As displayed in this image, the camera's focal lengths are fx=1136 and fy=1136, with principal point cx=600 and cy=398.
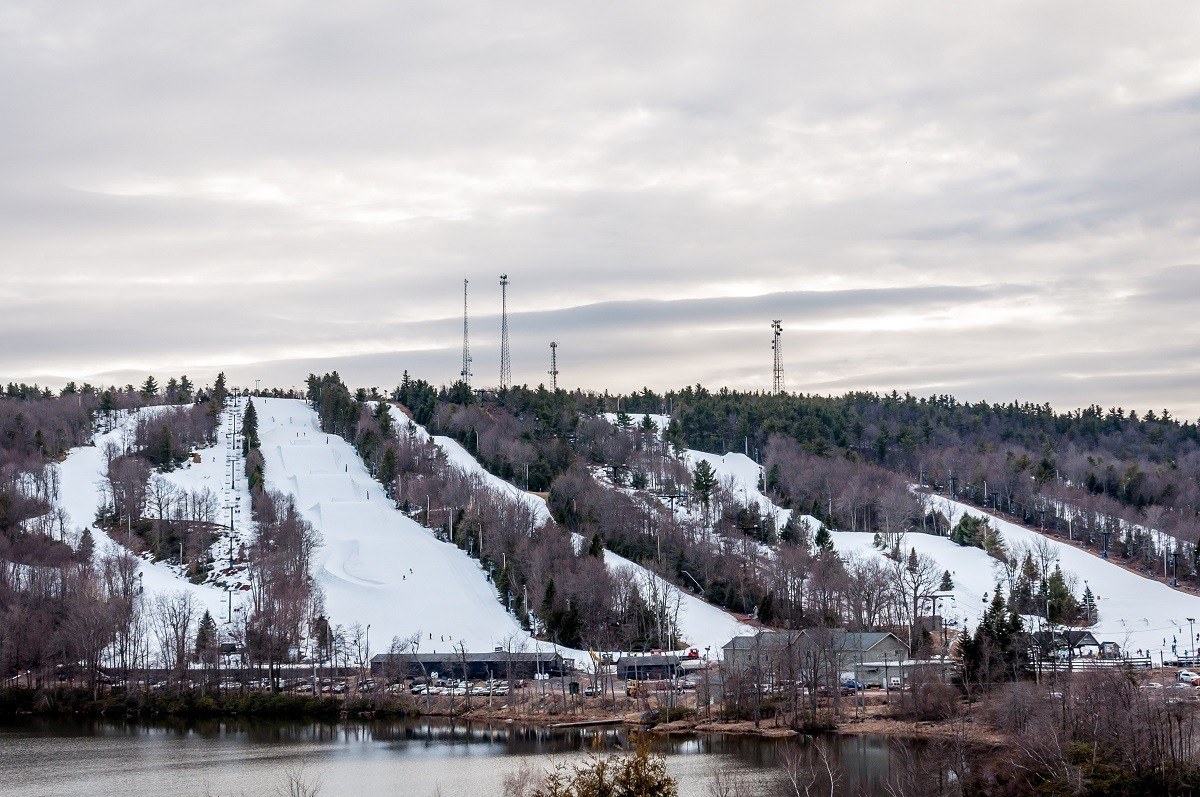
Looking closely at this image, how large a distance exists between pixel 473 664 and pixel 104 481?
5755 cm

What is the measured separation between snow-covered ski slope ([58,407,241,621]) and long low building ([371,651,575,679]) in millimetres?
16687

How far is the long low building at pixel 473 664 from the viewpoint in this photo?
70312mm

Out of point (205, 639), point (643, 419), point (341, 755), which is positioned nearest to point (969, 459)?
point (643, 419)

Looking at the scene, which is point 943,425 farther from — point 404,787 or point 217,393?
point 404,787

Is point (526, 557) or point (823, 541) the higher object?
point (823, 541)

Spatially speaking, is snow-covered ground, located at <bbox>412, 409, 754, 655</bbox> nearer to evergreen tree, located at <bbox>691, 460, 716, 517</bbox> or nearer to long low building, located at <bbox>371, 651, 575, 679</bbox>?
long low building, located at <bbox>371, 651, 575, 679</bbox>

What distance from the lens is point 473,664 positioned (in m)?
72.9

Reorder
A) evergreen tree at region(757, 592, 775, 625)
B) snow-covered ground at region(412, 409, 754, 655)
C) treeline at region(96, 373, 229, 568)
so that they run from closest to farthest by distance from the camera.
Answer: snow-covered ground at region(412, 409, 754, 655), evergreen tree at region(757, 592, 775, 625), treeline at region(96, 373, 229, 568)

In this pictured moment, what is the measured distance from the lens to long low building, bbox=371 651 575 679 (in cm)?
7031

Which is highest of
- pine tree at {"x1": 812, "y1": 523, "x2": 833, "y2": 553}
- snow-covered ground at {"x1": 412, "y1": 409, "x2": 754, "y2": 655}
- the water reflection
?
pine tree at {"x1": 812, "y1": 523, "x2": 833, "y2": 553}

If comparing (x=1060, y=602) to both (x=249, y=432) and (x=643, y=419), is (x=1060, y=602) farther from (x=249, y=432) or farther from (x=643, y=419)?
(x=249, y=432)

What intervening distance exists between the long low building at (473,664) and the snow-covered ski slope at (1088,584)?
103 feet

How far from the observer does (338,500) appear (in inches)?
4427

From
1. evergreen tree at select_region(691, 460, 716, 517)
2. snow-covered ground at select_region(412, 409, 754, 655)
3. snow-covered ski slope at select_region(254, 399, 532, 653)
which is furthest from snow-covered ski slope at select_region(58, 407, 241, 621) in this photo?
evergreen tree at select_region(691, 460, 716, 517)
